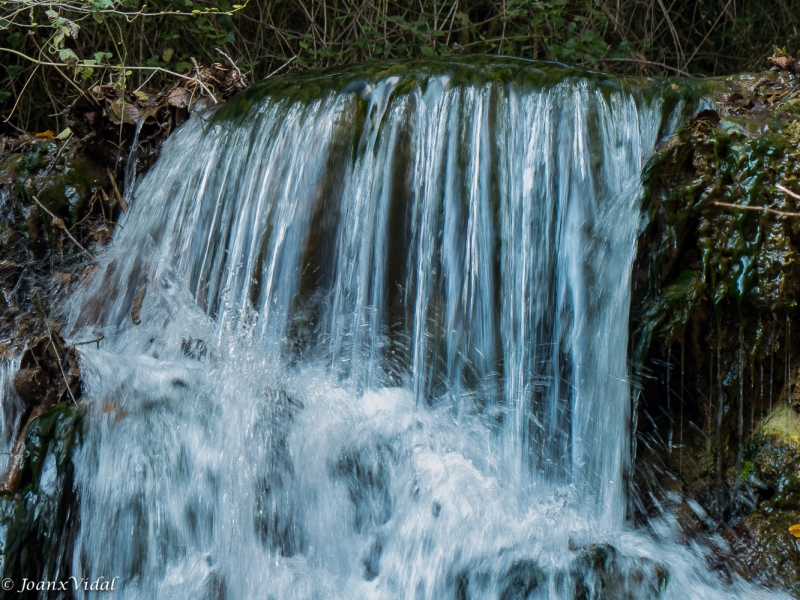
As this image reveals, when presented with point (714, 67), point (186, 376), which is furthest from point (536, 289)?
point (714, 67)

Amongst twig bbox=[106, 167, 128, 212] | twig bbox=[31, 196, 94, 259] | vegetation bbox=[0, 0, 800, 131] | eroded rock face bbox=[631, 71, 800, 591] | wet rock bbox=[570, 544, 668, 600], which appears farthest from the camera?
vegetation bbox=[0, 0, 800, 131]

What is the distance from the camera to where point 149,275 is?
314 centimetres

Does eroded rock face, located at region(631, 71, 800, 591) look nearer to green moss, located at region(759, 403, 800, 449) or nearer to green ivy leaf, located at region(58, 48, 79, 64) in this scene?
green moss, located at region(759, 403, 800, 449)

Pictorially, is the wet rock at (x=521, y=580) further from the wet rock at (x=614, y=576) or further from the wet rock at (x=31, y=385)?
the wet rock at (x=31, y=385)

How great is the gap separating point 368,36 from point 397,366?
2996 mm

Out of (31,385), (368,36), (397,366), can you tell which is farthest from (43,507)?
(368,36)

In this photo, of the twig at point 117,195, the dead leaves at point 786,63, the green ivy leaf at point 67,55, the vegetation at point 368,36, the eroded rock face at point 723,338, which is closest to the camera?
the eroded rock face at point 723,338

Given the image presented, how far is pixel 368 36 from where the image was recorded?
16.2ft

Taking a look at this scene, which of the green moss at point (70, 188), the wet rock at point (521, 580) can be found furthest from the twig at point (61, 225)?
the wet rock at point (521, 580)

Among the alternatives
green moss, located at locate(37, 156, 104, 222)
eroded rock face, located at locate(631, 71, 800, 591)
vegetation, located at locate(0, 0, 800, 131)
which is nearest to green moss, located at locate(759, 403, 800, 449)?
eroded rock face, located at locate(631, 71, 800, 591)

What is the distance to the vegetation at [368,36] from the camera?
4488 millimetres

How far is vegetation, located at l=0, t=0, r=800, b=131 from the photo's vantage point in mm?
4488

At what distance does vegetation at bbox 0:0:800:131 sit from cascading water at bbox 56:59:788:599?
159 centimetres

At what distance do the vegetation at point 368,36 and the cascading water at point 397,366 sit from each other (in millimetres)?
1588
